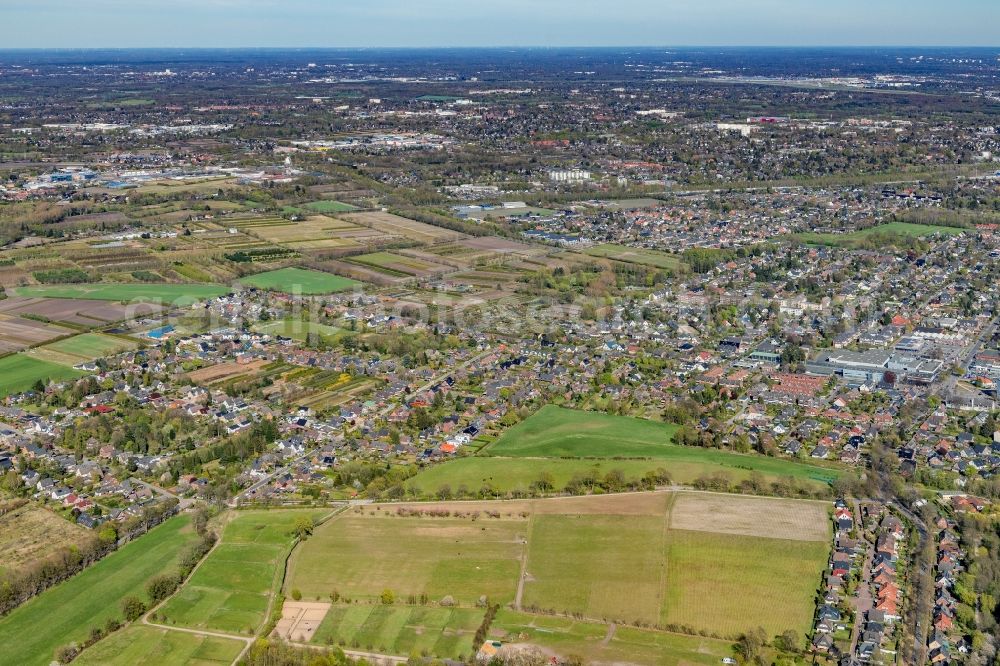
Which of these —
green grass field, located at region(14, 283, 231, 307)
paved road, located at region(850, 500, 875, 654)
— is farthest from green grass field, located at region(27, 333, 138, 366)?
paved road, located at region(850, 500, 875, 654)

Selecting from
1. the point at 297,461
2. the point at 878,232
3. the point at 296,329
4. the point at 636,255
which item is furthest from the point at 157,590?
the point at 878,232

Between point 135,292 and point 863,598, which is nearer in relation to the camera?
point 863,598

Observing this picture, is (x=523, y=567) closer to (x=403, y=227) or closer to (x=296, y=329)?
(x=296, y=329)

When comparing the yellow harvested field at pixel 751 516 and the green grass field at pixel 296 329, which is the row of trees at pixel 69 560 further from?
the green grass field at pixel 296 329

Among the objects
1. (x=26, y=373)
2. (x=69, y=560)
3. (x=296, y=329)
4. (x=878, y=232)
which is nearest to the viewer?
(x=69, y=560)

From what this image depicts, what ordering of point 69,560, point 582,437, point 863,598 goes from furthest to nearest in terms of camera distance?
point 582,437
point 69,560
point 863,598

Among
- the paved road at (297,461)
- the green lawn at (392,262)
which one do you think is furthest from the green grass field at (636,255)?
the paved road at (297,461)
